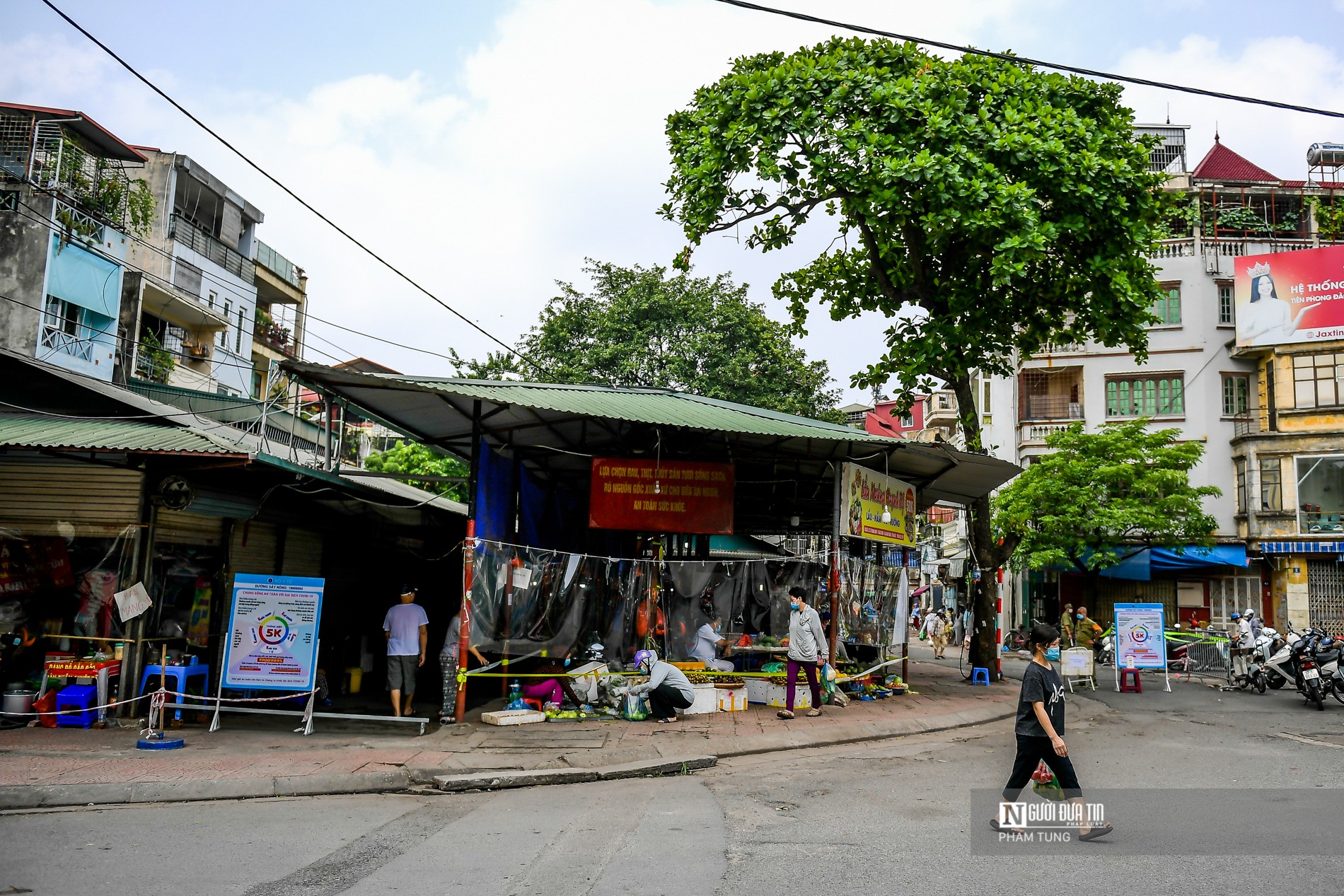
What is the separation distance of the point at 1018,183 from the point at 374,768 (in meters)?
12.2

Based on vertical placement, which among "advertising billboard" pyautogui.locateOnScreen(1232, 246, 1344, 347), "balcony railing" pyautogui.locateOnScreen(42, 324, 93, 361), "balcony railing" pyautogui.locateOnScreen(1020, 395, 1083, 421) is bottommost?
"balcony railing" pyautogui.locateOnScreen(42, 324, 93, 361)

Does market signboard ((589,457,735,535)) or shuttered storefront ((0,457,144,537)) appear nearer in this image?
shuttered storefront ((0,457,144,537))

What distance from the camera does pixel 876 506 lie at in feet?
49.4

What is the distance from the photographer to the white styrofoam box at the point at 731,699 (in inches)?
506

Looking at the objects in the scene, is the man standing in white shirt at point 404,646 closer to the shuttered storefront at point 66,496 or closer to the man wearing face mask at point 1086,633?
the shuttered storefront at point 66,496

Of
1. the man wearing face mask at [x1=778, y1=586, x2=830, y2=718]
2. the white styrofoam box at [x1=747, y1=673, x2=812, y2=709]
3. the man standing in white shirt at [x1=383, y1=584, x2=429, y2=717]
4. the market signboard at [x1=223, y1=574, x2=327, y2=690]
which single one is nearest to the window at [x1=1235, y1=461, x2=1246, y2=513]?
the white styrofoam box at [x1=747, y1=673, x2=812, y2=709]

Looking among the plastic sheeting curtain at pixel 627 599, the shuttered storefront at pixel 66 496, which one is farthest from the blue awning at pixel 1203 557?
the shuttered storefront at pixel 66 496

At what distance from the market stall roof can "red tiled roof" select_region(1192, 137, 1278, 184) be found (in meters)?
26.3

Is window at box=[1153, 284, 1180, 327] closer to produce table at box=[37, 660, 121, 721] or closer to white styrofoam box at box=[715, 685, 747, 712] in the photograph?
white styrofoam box at box=[715, 685, 747, 712]

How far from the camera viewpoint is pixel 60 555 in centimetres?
1145

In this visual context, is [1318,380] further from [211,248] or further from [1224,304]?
[211,248]

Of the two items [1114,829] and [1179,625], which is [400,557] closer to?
[1114,829]

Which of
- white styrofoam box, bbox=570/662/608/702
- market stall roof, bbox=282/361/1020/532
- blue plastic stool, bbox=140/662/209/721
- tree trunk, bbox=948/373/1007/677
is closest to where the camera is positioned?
blue plastic stool, bbox=140/662/209/721

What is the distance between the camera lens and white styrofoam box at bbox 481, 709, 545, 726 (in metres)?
11.2
